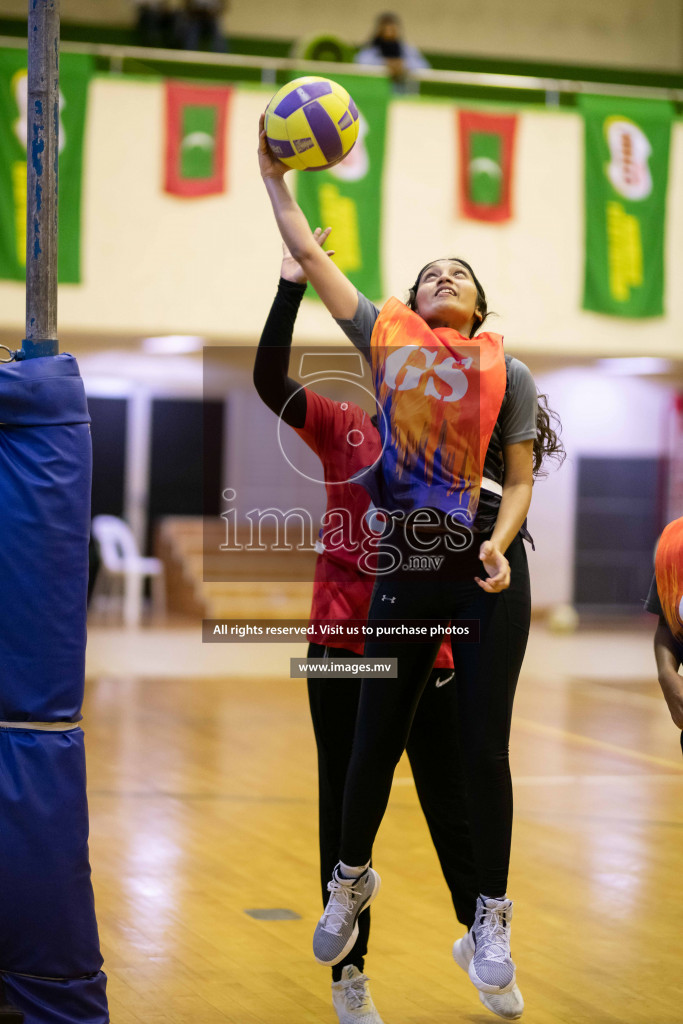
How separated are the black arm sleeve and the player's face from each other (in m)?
0.31

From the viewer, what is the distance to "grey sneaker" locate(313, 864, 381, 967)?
2951 mm

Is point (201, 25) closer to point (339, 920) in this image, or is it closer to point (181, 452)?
point (181, 452)

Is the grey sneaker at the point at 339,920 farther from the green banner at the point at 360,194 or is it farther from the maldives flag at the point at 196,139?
the maldives flag at the point at 196,139

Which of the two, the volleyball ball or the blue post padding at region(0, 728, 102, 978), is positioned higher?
the volleyball ball

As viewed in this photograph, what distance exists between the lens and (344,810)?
297 cm

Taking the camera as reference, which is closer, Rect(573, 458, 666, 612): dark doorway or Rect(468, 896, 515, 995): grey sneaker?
Rect(468, 896, 515, 995): grey sneaker

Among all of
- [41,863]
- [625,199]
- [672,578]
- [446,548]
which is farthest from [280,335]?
[625,199]

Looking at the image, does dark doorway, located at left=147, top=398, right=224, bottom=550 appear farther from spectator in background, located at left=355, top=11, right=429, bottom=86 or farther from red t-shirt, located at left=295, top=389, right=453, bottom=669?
red t-shirt, located at left=295, top=389, right=453, bottom=669

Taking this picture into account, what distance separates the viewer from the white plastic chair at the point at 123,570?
1377cm

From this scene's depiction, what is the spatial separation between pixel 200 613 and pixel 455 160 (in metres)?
5.82

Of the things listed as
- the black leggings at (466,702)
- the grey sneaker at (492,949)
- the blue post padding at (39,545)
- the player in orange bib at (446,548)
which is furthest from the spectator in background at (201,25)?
the grey sneaker at (492,949)

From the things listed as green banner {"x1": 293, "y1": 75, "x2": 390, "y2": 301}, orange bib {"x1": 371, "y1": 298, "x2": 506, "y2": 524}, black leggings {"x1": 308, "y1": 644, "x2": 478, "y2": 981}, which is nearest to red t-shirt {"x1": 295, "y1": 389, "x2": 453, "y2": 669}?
black leggings {"x1": 308, "y1": 644, "x2": 478, "y2": 981}

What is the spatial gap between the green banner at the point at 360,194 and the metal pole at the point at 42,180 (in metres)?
8.08

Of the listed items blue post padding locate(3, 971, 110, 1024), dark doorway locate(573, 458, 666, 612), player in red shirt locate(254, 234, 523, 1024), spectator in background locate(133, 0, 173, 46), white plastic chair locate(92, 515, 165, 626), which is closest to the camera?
blue post padding locate(3, 971, 110, 1024)
